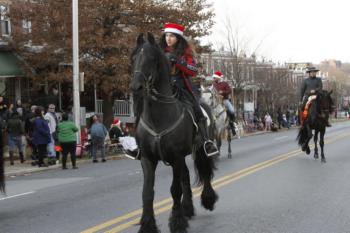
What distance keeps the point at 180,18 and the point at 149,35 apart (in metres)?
20.6

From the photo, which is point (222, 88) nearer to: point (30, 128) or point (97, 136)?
point (97, 136)

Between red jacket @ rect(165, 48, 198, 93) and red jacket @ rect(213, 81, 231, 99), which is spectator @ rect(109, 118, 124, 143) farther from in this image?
red jacket @ rect(165, 48, 198, 93)

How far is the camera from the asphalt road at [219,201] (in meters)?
7.75

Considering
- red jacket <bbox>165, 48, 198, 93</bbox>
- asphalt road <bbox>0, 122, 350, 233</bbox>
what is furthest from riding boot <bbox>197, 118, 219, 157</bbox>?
asphalt road <bbox>0, 122, 350, 233</bbox>

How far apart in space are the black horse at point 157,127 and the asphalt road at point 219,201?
666mm

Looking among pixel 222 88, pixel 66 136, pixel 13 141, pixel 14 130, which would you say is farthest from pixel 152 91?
pixel 13 141

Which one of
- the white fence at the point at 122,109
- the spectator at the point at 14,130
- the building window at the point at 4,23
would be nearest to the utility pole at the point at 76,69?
the spectator at the point at 14,130

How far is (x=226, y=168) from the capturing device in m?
14.7

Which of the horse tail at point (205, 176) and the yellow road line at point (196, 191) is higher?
the horse tail at point (205, 176)

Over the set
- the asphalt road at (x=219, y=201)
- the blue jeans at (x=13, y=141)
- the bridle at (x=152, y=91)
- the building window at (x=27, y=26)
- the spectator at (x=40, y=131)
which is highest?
the building window at (x=27, y=26)

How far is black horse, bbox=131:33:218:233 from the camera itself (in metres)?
6.72

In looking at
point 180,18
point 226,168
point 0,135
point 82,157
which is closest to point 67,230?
point 0,135

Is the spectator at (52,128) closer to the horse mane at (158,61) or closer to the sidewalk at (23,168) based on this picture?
the sidewalk at (23,168)

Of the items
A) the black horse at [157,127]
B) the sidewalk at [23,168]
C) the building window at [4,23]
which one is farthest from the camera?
the building window at [4,23]
